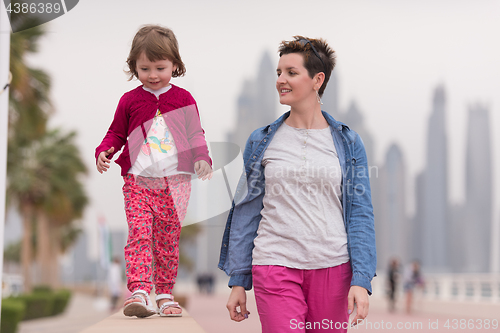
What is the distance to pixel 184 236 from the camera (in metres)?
33.1

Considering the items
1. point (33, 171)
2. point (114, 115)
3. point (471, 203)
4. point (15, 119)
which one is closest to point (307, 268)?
point (114, 115)

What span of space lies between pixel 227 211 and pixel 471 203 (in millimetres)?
167186

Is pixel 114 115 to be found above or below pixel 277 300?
above

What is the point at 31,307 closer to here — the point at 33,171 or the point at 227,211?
the point at 33,171

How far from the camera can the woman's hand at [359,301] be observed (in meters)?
2.26

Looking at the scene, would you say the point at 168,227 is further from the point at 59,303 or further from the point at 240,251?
the point at 59,303

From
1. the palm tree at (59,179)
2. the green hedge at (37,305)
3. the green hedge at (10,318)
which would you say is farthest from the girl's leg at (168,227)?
the palm tree at (59,179)

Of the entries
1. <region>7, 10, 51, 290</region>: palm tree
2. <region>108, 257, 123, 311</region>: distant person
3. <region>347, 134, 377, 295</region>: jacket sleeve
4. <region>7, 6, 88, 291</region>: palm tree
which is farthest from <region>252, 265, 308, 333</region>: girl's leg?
<region>108, 257, 123, 311</region>: distant person

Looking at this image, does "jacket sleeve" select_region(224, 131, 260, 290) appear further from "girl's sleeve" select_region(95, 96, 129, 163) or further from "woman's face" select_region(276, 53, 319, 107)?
"girl's sleeve" select_region(95, 96, 129, 163)

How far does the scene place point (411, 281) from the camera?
16562mm

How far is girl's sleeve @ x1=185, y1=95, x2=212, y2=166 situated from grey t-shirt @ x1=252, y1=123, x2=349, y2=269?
31 centimetres

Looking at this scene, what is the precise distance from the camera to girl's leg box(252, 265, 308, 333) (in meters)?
2.30

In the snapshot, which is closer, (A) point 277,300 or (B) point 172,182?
(A) point 277,300

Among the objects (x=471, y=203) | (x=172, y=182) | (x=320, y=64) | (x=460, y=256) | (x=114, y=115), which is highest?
(x=320, y=64)
